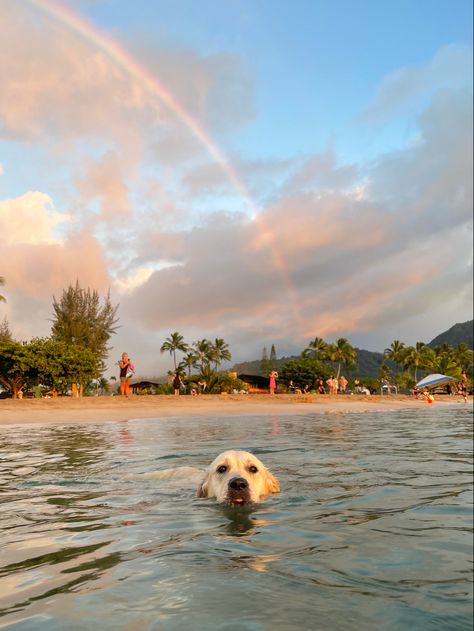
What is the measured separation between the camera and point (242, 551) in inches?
155

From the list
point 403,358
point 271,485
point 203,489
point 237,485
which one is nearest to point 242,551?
point 237,485

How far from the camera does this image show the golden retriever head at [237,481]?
603 centimetres

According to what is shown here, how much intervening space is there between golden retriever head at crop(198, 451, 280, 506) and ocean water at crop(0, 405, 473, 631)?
205mm

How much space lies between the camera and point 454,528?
435 centimetres

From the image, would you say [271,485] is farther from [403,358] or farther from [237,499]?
[403,358]

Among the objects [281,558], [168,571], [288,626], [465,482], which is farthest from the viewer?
[465,482]

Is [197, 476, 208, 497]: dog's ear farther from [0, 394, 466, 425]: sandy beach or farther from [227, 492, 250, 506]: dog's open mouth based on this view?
[0, 394, 466, 425]: sandy beach

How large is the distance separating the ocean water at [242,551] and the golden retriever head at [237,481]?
0.20m

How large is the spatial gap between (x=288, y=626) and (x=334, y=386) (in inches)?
2039

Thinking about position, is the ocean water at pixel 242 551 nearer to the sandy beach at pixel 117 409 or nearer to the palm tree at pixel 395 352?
the sandy beach at pixel 117 409

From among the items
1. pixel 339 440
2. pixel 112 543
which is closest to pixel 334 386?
pixel 339 440

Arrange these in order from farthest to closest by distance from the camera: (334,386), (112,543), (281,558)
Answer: (334,386)
(112,543)
(281,558)

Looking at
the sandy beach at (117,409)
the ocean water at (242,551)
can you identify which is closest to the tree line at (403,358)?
the sandy beach at (117,409)

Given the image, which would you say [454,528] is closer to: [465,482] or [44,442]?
[465,482]
